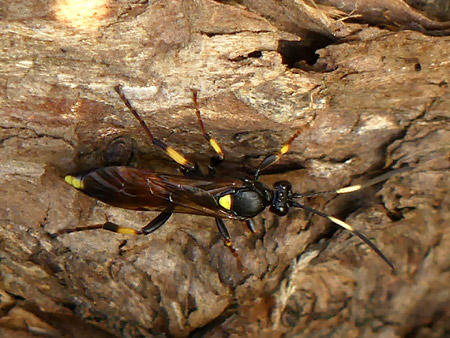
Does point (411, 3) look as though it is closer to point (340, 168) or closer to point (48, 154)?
point (340, 168)

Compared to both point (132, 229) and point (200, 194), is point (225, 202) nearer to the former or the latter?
point (200, 194)

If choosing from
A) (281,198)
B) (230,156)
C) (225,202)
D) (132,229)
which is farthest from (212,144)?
(132,229)

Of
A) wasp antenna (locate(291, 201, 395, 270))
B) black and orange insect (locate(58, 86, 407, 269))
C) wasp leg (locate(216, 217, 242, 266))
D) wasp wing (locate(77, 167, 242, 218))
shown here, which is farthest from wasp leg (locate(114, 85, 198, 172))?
wasp antenna (locate(291, 201, 395, 270))

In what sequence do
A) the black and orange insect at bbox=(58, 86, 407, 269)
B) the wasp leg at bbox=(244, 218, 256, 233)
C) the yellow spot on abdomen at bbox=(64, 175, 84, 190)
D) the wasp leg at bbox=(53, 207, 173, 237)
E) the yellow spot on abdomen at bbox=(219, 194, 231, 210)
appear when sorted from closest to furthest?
the yellow spot on abdomen at bbox=(64, 175, 84, 190), the black and orange insect at bbox=(58, 86, 407, 269), the wasp leg at bbox=(53, 207, 173, 237), the yellow spot on abdomen at bbox=(219, 194, 231, 210), the wasp leg at bbox=(244, 218, 256, 233)

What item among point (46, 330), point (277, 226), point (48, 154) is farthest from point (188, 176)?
point (46, 330)

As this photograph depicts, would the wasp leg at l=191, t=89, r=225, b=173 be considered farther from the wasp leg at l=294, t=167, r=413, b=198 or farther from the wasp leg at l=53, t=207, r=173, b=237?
the wasp leg at l=294, t=167, r=413, b=198

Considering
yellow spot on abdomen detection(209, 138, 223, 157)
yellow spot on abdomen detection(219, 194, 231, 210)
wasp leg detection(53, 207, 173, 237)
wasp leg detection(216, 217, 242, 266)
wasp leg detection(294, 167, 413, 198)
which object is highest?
yellow spot on abdomen detection(209, 138, 223, 157)

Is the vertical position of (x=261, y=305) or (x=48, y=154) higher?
(x=48, y=154)
